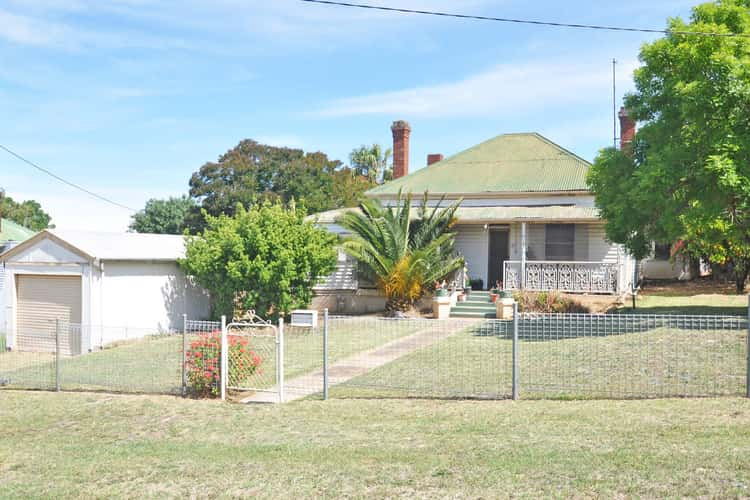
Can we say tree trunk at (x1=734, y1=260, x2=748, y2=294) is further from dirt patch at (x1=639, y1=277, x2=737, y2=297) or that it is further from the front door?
the front door

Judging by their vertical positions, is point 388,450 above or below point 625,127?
below

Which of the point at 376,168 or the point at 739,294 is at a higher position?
the point at 376,168

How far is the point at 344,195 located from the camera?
174ft

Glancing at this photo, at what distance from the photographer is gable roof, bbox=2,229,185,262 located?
1914 centimetres

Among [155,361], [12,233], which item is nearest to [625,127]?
[155,361]

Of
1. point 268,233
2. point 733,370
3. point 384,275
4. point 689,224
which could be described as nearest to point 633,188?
point 689,224

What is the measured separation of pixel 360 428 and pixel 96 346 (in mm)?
12360

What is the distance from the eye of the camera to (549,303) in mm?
19984

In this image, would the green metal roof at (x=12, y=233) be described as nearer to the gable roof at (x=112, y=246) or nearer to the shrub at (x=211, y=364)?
the gable roof at (x=112, y=246)

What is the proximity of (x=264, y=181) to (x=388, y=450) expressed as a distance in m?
49.6

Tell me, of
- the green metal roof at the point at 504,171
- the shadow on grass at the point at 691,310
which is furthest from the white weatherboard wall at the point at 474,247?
the shadow on grass at the point at 691,310

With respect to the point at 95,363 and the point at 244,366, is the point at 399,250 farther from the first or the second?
the point at 244,366

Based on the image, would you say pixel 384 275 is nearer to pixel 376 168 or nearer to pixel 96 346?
pixel 96 346

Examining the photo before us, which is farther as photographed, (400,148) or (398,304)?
(400,148)
